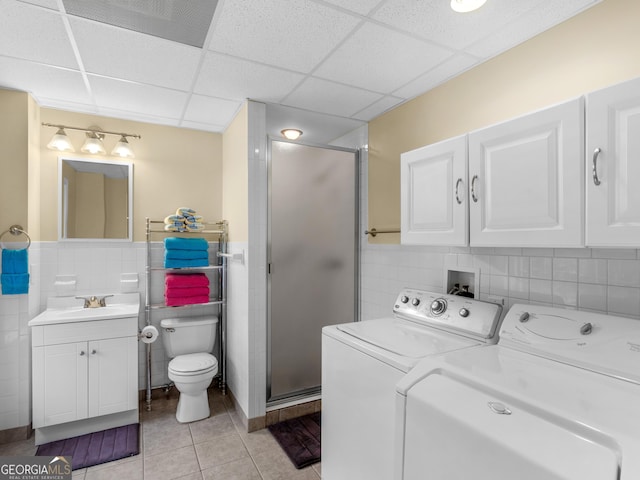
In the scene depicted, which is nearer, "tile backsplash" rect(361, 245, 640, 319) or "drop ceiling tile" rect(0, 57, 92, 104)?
"tile backsplash" rect(361, 245, 640, 319)

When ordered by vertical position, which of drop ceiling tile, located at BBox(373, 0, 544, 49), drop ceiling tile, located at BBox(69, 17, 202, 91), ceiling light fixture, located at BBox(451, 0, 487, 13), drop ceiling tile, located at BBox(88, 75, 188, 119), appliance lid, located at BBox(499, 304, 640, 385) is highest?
drop ceiling tile, located at BBox(88, 75, 188, 119)

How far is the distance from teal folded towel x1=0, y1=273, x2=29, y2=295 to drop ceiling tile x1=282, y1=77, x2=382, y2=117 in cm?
221

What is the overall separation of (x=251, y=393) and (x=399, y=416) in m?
1.61

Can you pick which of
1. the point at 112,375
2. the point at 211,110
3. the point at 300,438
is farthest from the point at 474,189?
the point at 112,375

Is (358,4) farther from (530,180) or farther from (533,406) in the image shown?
(533,406)

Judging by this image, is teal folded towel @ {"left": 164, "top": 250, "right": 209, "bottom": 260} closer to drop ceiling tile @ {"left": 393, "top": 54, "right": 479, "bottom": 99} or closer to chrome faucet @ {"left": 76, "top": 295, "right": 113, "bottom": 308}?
chrome faucet @ {"left": 76, "top": 295, "right": 113, "bottom": 308}

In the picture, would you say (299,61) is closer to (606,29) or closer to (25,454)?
(606,29)

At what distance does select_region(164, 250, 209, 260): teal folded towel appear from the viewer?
2865mm

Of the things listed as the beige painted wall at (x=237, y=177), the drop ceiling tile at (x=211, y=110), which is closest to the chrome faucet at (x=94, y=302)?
the beige painted wall at (x=237, y=177)

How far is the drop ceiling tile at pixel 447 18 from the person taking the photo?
1.50 metres

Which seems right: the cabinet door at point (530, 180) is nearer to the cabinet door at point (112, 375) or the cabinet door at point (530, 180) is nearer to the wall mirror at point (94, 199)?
the cabinet door at point (112, 375)

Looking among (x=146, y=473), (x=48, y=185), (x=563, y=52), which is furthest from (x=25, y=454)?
(x=563, y=52)

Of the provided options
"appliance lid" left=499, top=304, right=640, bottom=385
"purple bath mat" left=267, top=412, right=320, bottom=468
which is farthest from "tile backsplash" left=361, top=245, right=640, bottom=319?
"purple bath mat" left=267, top=412, right=320, bottom=468

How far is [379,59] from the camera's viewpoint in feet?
6.38
